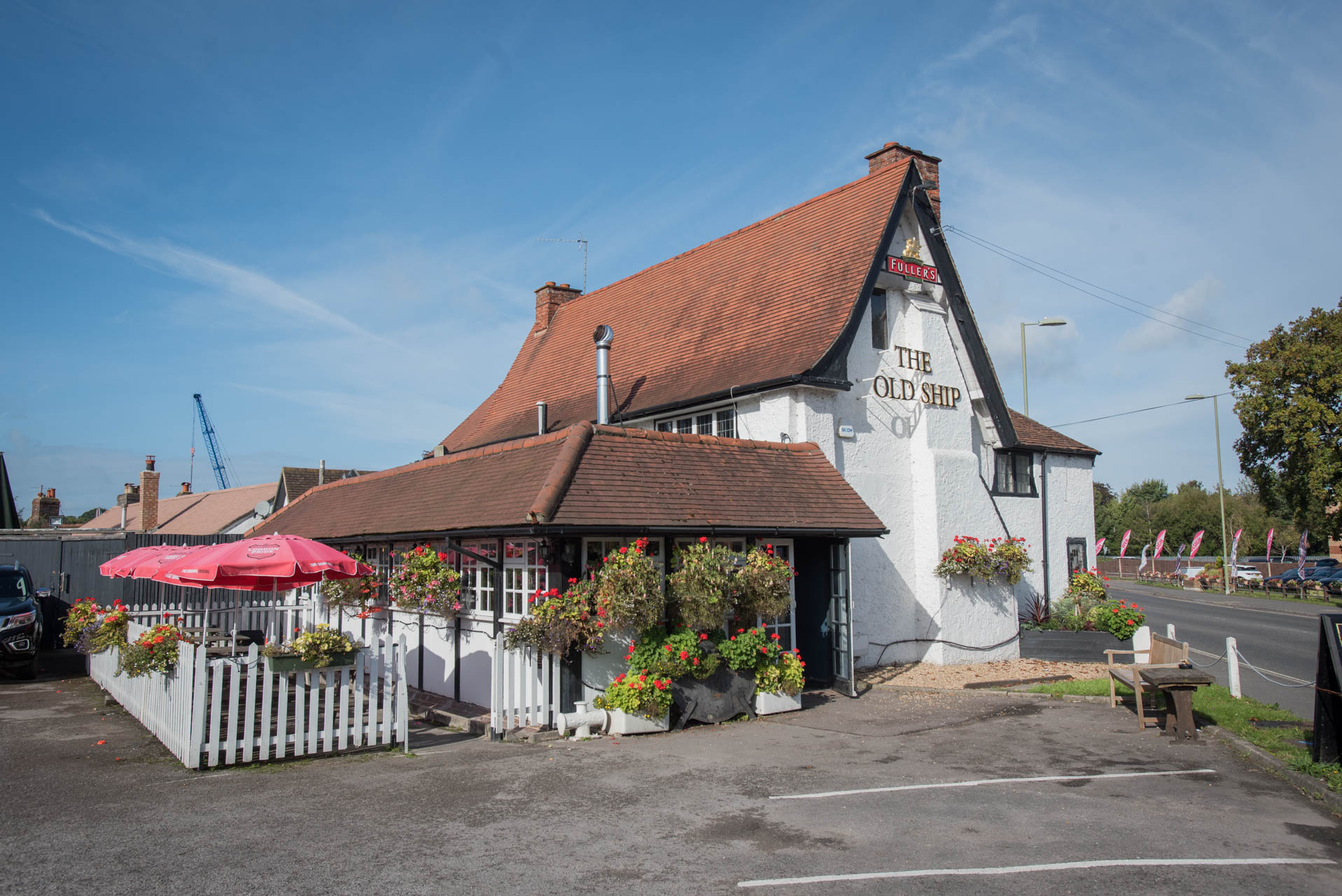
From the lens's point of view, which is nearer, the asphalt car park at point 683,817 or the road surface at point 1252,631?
the asphalt car park at point 683,817

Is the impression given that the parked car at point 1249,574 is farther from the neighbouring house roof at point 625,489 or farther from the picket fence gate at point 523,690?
the picket fence gate at point 523,690

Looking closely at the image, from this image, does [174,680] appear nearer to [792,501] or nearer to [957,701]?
[792,501]

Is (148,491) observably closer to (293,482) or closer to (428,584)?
(293,482)

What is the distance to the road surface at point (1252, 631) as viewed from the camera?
1515 cm

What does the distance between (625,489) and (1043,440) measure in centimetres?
1382

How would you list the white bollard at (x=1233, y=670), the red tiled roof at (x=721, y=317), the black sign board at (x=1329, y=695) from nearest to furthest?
the black sign board at (x=1329, y=695)
the white bollard at (x=1233, y=670)
the red tiled roof at (x=721, y=317)

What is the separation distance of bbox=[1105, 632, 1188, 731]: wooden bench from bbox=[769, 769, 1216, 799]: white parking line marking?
200 cm

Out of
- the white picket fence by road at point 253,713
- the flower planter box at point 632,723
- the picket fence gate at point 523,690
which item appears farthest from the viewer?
the flower planter box at point 632,723

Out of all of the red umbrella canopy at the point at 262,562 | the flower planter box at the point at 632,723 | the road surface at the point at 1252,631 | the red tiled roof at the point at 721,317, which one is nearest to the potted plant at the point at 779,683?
the flower planter box at the point at 632,723

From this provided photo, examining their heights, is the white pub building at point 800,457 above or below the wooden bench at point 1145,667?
above

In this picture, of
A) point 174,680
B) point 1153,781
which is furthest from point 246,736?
point 1153,781

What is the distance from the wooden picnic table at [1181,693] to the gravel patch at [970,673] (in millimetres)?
3985

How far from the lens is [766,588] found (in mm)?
11547

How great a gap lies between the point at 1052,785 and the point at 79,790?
30.0ft
